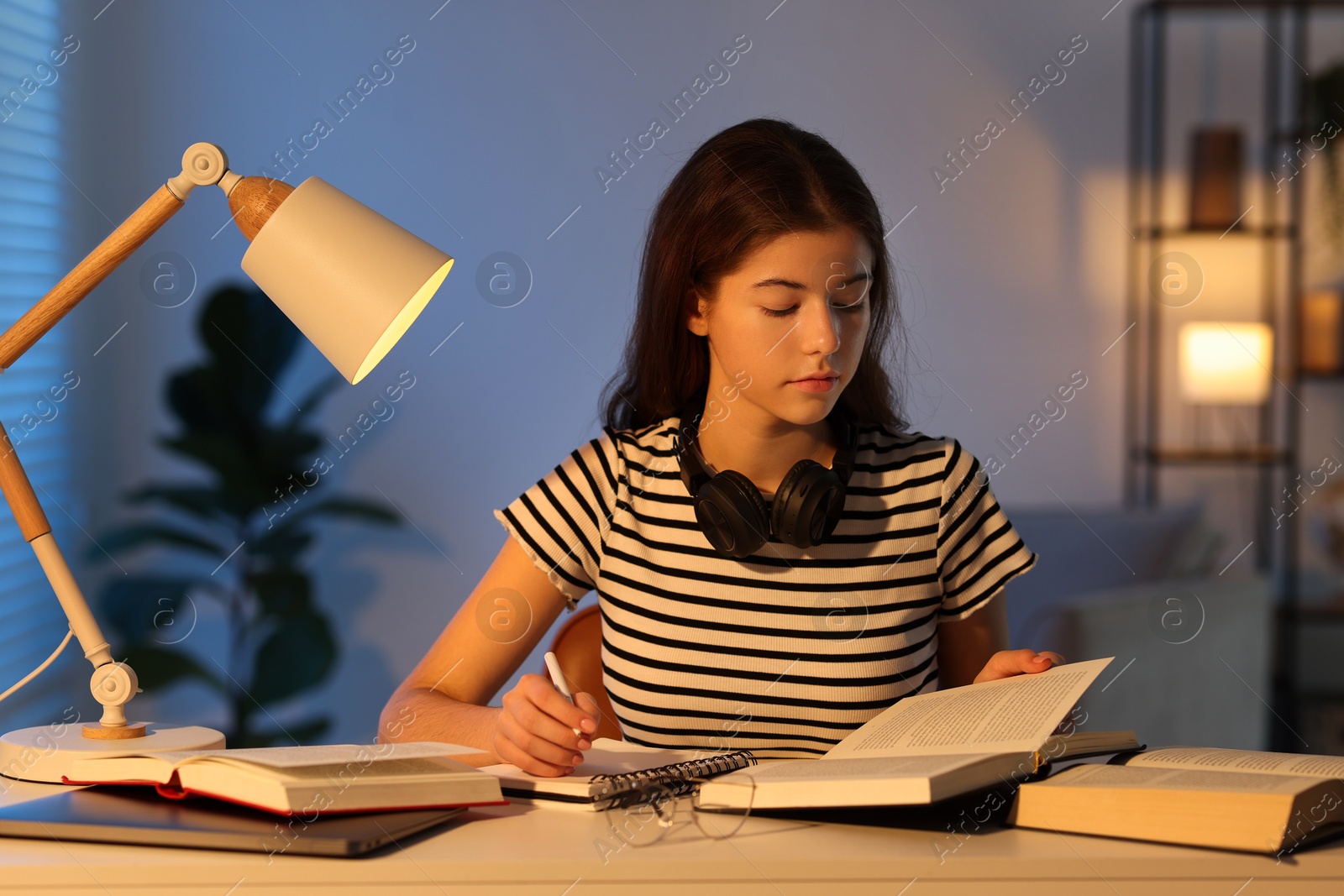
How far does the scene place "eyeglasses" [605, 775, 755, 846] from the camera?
0.80 metres

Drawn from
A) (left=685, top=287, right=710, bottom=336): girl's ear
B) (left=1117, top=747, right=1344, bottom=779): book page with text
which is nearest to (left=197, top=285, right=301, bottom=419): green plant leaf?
(left=685, top=287, right=710, bottom=336): girl's ear

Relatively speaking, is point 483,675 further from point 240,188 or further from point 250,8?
point 250,8

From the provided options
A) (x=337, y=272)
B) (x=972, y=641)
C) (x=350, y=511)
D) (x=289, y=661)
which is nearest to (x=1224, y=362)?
(x=972, y=641)

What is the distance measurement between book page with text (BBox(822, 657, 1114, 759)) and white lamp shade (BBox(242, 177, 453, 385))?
493mm

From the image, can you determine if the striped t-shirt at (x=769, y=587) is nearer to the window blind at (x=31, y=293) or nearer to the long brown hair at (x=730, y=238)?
the long brown hair at (x=730, y=238)

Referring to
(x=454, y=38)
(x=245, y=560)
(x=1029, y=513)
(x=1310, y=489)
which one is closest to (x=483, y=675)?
(x=245, y=560)

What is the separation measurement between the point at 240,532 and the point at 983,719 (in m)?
2.15

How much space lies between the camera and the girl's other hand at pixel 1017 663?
1025 millimetres

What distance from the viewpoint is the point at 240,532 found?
264 centimetres

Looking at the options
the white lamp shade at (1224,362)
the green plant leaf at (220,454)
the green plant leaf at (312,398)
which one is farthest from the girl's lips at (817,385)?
the white lamp shade at (1224,362)

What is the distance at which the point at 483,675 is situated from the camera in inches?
52.3

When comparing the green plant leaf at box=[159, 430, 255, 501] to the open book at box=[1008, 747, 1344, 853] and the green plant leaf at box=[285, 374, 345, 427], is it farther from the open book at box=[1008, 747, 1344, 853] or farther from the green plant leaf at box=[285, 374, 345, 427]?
the open book at box=[1008, 747, 1344, 853]

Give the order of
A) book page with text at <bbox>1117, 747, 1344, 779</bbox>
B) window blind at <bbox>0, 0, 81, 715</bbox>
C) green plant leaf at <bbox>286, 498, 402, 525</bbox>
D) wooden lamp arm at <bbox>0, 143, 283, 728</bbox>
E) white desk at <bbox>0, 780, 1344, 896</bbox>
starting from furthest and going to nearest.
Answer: green plant leaf at <bbox>286, 498, 402, 525</bbox> → window blind at <bbox>0, 0, 81, 715</bbox> → wooden lamp arm at <bbox>0, 143, 283, 728</bbox> → book page with text at <bbox>1117, 747, 1344, 779</bbox> → white desk at <bbox>0, 780, 1344, 896</bbox>

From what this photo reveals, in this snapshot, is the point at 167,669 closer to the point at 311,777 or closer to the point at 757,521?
the point at 757,521
